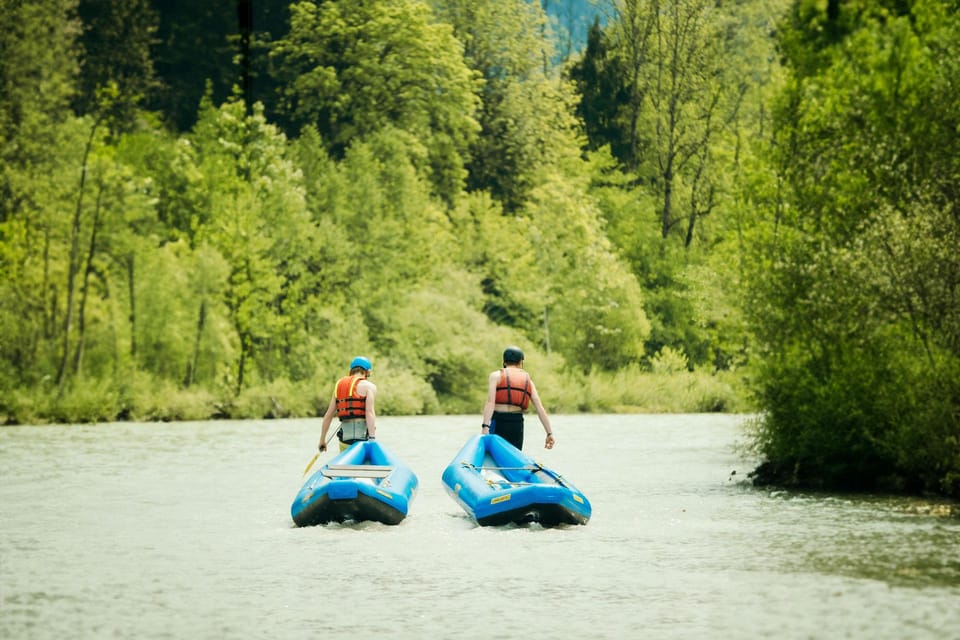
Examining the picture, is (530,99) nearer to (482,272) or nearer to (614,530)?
(482,272)

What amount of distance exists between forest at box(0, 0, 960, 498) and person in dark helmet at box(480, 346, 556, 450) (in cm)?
508

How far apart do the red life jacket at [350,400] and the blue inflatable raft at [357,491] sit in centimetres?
44

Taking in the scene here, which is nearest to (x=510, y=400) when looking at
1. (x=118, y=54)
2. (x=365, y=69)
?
(x=365, y=69)

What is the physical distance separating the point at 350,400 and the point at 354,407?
4.4 inches

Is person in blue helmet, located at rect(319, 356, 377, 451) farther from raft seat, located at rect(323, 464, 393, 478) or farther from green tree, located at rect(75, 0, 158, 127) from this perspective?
green tree, located at rect(75, 0, 158, 127)

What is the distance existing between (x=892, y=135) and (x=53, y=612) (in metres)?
13.3

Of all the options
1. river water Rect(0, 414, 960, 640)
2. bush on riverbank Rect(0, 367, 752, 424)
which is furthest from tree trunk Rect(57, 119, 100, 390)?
river water Rect(0, 414, 960, 640)

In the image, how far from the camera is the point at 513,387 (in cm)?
1698

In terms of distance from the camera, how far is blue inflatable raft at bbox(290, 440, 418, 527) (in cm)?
1564

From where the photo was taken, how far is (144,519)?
17.7 metres

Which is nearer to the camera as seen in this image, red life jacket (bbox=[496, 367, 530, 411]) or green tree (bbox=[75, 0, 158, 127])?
red life jacket (bbox=[496, 367, 530, 411])

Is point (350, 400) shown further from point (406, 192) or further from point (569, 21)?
point (569, 21)

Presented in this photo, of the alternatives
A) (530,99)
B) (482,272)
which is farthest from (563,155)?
(482,272)

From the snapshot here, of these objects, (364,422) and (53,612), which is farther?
(364,422)
